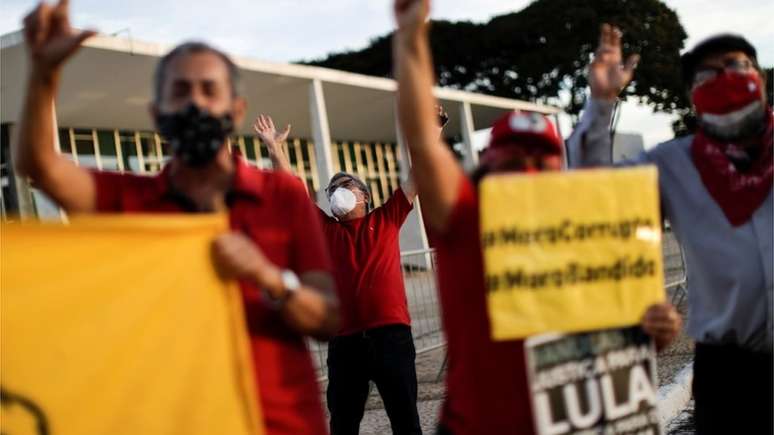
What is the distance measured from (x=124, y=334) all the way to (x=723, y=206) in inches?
72.7

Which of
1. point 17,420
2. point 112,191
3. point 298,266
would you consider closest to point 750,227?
point 298,266

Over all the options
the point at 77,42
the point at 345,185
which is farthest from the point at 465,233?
the point at 345,185

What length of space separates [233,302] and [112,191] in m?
0.46

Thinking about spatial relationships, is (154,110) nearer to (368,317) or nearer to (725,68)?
(725,68)

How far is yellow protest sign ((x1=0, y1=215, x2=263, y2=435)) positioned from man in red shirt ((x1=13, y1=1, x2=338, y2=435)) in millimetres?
70

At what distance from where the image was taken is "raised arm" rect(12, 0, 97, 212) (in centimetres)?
241

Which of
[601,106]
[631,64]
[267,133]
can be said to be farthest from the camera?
[267,133]

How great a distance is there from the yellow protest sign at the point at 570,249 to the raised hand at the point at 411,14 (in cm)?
43

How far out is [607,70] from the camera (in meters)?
2.97

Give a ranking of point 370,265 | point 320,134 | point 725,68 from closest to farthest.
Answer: point 725,68, point 370,265, point 320,134

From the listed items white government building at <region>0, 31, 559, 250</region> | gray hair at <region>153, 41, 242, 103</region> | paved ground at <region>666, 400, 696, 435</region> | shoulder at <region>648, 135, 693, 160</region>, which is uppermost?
white government building at <region>0, 31, 559, 250</region>

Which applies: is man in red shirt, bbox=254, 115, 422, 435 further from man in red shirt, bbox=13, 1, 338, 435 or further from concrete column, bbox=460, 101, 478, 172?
concrete column, bbox=460, 101, 478, 172

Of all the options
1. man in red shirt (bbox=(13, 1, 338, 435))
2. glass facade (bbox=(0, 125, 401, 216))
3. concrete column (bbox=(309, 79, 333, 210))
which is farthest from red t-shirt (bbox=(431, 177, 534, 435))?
concrete column (bbox=(309, 79, 333, 210))

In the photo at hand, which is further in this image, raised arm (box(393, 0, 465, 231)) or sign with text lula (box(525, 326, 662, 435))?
sign with text lula (box(525, 326, 662, 435))
